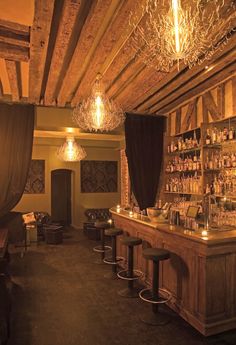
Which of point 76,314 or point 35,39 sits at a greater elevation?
point 35,39

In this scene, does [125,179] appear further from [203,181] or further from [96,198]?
[203,181]

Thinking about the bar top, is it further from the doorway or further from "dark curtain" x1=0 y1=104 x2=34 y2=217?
the doorway

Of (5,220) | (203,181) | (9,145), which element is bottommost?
(5,220)

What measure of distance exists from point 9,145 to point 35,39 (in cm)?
247

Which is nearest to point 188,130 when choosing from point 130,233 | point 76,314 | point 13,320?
point 130,233

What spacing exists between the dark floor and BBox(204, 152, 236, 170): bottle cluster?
2.34m

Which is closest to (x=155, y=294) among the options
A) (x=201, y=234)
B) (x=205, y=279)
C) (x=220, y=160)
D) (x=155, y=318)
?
(x=155, y=318)

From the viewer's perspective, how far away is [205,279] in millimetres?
2855

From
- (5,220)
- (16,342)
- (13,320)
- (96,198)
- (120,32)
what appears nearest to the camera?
(16,342)

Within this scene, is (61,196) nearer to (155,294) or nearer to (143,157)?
(143,157)

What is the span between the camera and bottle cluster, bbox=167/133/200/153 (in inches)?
200

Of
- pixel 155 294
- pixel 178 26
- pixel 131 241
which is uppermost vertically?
pixel 178 26

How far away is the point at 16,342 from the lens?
2828mm

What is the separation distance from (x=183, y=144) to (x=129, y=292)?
293cm
